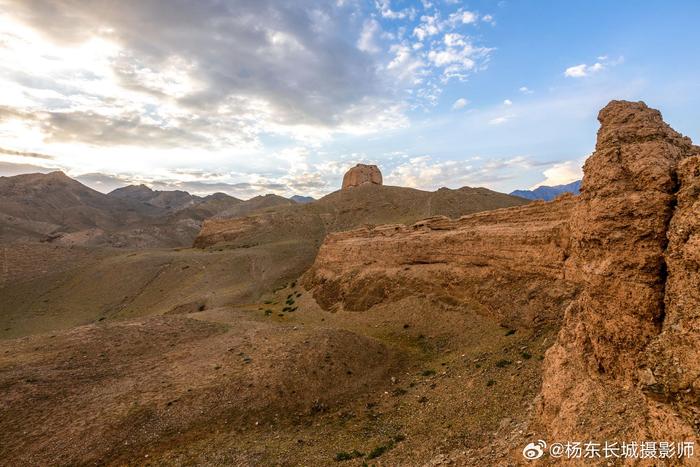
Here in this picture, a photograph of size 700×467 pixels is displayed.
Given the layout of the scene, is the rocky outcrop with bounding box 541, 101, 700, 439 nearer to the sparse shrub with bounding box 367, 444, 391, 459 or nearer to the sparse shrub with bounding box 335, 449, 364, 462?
the sparse shrub with bounding box 367, 444, 391, 459

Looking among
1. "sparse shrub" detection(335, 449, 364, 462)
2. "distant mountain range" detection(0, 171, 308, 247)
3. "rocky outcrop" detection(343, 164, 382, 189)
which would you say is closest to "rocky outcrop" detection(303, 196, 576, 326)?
"sparse shrub" detection(335, 449, 364, 462)

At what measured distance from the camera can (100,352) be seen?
867 inches

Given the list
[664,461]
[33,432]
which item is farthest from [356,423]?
[33,432]

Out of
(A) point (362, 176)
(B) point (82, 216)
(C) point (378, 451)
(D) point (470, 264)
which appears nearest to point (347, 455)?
(C) point (378, 451)

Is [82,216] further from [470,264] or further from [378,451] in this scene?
[378,451]

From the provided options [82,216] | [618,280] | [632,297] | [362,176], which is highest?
[362,176]

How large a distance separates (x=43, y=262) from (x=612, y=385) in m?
79.6

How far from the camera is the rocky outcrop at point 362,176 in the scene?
108 metres

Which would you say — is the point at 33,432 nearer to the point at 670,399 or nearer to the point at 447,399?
the point at 447,399

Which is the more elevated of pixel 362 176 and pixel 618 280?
pixel 362 176

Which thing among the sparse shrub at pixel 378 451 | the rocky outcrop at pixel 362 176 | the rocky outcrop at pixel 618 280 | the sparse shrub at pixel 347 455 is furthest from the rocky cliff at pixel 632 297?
the rocky outcrop at pixel 362 176

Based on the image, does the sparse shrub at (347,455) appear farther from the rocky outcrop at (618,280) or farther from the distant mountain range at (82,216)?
the distant mountain range at (82,216)

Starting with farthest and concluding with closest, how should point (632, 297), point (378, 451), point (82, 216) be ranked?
1. point (82, 216)
2. point (378, 451)
3. point (632, 297)

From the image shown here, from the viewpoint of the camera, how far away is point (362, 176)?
107938mm
